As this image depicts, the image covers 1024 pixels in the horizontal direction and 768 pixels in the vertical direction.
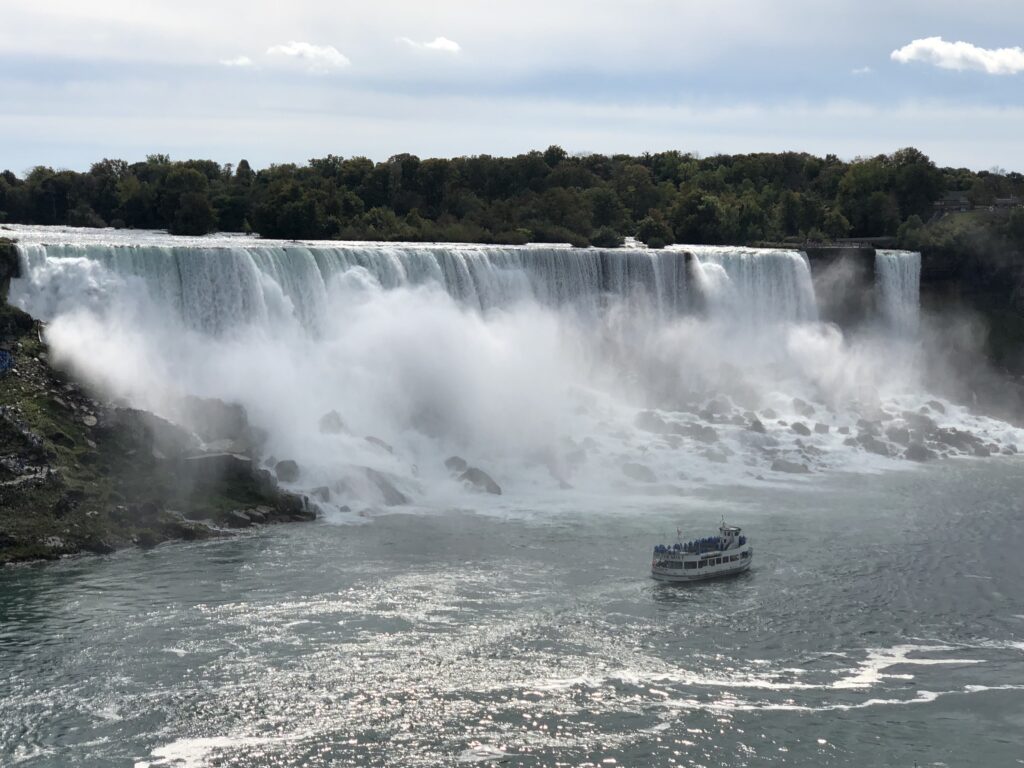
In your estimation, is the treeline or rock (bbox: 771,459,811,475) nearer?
rock (bbox: 771,459,811,475)

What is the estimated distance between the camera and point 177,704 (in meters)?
24.6

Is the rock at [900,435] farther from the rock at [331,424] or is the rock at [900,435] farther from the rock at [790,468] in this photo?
the rock at [331,424]

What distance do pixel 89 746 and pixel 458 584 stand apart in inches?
452

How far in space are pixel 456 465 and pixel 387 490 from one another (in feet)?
13.0

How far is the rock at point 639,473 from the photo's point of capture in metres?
46.5

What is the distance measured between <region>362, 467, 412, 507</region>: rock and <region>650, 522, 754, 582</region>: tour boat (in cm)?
1015

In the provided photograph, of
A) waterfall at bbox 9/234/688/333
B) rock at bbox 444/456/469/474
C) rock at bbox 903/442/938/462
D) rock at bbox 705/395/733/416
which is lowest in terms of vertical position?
rock at bbox 903/442/938/462

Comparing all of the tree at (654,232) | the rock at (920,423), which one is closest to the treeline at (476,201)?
the tree at (654,232)

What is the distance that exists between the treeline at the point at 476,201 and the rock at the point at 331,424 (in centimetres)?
3362

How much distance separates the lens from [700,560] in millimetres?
33938

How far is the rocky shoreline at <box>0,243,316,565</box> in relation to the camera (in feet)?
118

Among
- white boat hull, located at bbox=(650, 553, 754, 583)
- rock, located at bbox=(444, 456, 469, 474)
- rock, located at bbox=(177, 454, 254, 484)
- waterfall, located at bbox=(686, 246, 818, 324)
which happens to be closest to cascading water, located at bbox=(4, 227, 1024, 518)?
waterfall, located at bbox=(686, 246, 818, 324)

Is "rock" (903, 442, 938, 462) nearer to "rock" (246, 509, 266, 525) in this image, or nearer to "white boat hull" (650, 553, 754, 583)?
"white boat hull" (650, 553, 754, 583)

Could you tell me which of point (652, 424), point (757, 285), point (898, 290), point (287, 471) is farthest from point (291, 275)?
point (898, 290)
